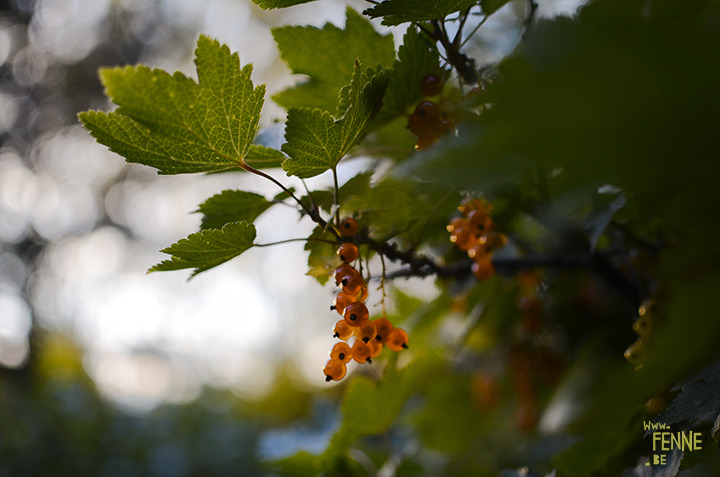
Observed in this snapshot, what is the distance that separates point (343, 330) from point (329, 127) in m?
0.24

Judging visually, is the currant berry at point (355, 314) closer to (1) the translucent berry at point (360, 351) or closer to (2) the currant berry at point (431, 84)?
(1) the translucent berry at point (360, 351)

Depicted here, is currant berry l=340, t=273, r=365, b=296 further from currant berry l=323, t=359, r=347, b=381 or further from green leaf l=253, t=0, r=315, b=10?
green leaf l=253, t=0, r=315, b=10

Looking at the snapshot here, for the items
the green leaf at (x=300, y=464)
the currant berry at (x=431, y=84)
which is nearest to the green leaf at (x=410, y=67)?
the currant berry at (x=431, y=84)

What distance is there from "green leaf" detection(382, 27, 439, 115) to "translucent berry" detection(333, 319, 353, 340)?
28cm

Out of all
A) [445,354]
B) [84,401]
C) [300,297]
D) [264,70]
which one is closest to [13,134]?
[264,70]

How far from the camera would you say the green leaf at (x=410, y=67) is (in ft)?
1.57

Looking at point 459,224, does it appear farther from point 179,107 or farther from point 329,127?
point 179,107

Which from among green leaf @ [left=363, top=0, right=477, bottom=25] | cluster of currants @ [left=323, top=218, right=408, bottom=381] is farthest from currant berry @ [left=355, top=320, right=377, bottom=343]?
green leaf @ [left=363, top=0, right=477, bottom=25]

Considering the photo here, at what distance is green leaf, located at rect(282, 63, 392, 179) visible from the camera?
39cm

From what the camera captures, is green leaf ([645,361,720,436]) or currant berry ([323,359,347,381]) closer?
green leaf ([645,361,720,436])

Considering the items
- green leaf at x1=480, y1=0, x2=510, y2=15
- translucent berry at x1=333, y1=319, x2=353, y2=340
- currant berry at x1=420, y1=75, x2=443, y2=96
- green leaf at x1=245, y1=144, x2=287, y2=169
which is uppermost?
green leaf at x1=480, y1=0, x2=510, y2=15

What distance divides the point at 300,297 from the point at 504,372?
6.45 metres

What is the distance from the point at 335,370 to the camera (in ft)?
1.65

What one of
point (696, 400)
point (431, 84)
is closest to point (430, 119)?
point (431, 84)
